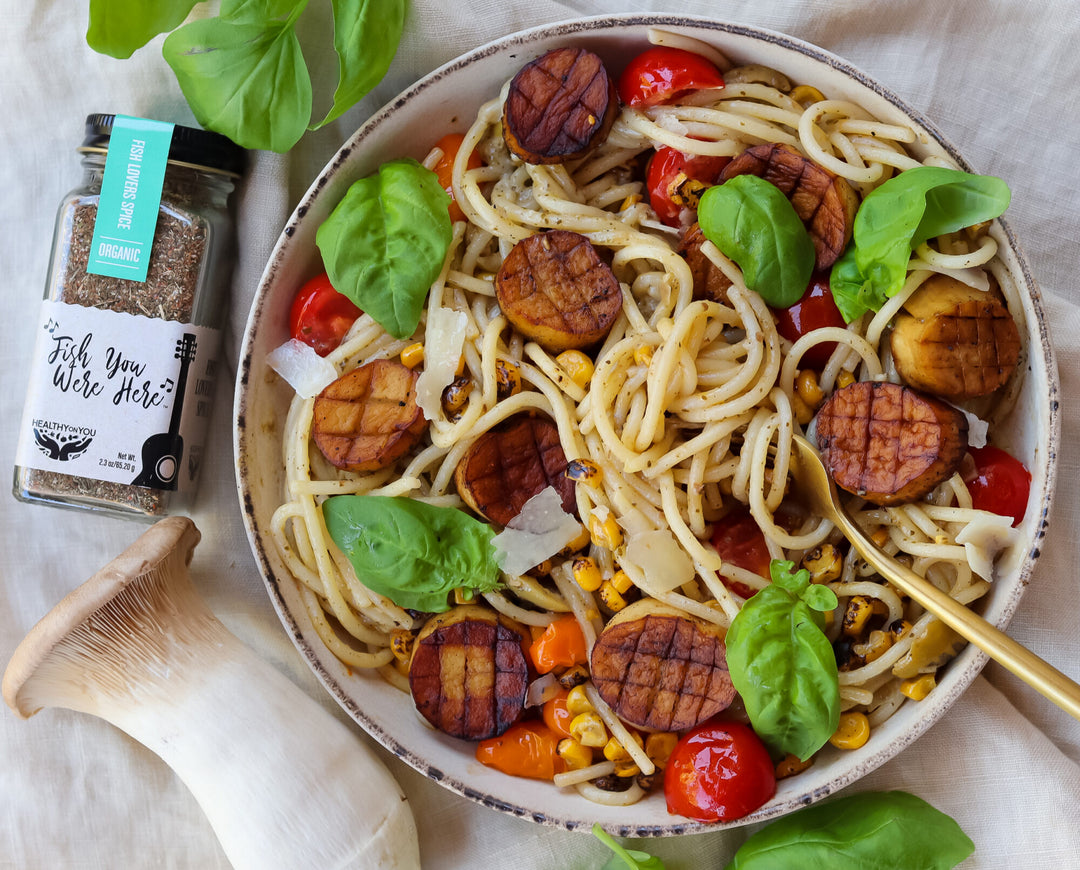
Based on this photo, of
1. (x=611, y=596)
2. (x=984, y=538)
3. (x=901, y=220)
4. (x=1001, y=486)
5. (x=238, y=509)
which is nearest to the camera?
(x=901, y=220)

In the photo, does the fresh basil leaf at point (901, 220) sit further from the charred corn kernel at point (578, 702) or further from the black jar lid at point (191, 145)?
the black jar lid at point (191, 145)

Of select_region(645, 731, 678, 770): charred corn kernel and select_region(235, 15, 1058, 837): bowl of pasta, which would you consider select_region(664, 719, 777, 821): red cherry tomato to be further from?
select_region(645, 731, 678, 770): charred corn kernel

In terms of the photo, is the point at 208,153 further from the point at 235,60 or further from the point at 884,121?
the point at 884,121

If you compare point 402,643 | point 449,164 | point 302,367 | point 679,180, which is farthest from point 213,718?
point 679,180

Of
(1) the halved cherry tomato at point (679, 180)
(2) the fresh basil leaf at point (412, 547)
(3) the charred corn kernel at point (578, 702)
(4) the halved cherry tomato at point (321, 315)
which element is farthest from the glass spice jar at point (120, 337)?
(3) the charred corn kernel at point (578, 702)

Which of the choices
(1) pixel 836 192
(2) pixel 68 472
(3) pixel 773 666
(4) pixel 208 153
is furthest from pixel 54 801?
(1) pixel 836 192

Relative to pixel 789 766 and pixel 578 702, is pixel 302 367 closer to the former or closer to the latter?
pixel 578 702

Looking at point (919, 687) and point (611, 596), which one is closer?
point (919, 687)
